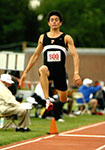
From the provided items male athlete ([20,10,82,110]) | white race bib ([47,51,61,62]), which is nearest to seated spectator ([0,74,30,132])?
male athlete ([20,10,82,110])

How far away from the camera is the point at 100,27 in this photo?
68688mm

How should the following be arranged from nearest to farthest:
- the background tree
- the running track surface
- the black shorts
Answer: the running track surface
the black shorts
the background tree

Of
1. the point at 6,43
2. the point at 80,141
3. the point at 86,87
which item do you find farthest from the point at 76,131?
the point at 6,43

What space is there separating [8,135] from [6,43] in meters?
56.0

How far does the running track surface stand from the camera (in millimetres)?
9898

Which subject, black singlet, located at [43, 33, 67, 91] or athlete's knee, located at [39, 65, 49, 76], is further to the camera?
black singlet, located at [43, 33, 67, 91]

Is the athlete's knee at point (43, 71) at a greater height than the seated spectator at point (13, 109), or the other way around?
the athlete's knee at point (43, 71)

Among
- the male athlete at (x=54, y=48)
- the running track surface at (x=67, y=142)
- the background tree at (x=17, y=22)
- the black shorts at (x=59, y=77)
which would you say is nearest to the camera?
the running track surface at (x=67, y=142)

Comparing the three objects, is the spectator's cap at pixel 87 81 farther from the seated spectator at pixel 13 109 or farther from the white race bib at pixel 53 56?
the white race bib at pixel 53 56

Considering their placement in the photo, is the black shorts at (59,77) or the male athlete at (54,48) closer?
the male athlete at (54,48)

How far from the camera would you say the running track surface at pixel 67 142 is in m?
9.90

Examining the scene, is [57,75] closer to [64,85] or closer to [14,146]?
[64,85]

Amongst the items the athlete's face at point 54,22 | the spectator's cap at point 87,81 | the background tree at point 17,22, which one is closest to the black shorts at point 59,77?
the athlete's face at point 54,22

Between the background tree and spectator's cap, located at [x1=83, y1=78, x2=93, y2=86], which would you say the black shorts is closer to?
spectator's cap, located at [x1=83, y1=78, x2=93, y2=86]
